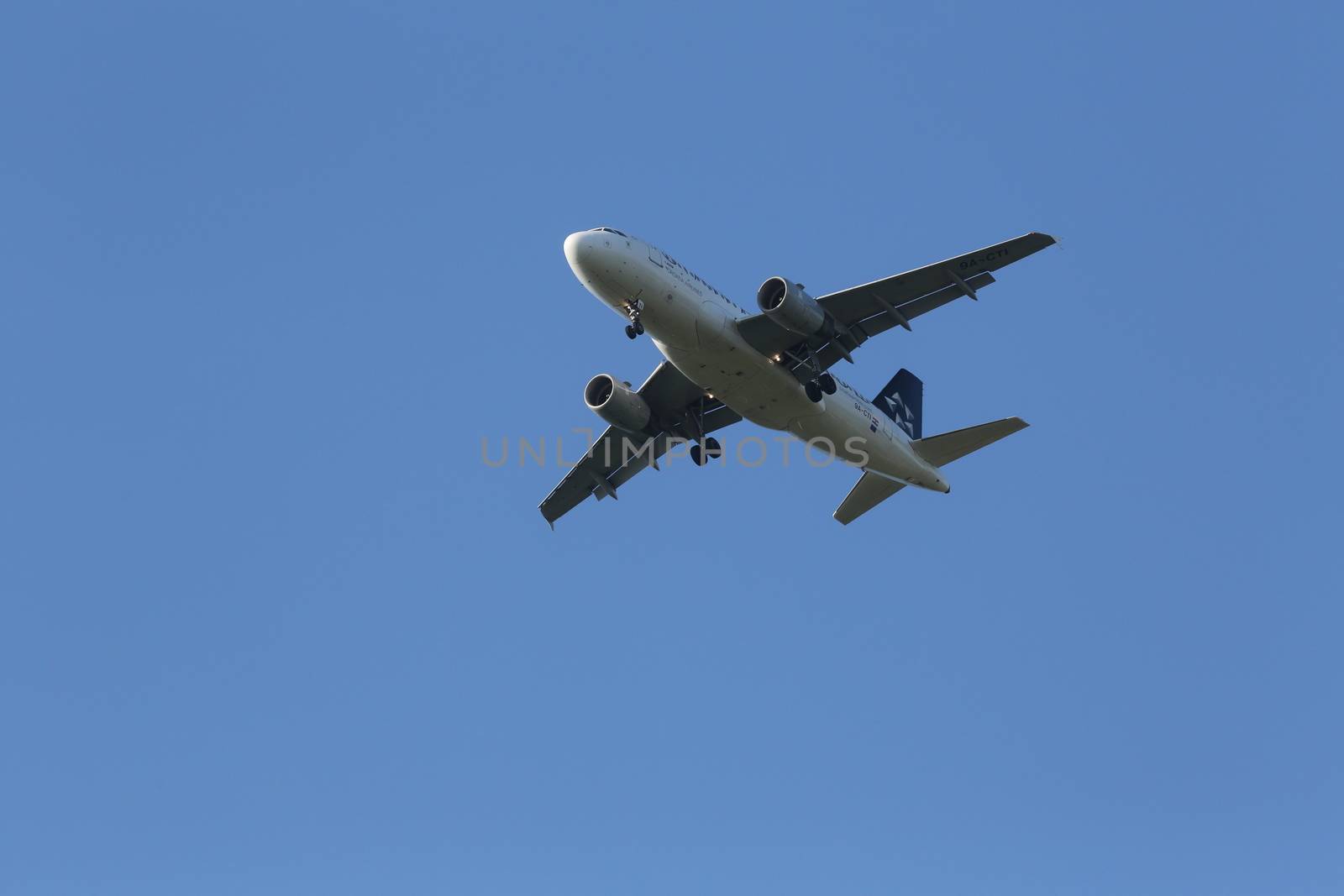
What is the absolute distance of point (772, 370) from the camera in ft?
138

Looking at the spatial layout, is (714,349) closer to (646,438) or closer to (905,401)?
(646,438)

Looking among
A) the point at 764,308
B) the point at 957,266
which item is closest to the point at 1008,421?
the point at 957,266

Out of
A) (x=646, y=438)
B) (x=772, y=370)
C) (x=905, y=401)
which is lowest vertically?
(x=772, y=370)

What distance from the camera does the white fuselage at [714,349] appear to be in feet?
131

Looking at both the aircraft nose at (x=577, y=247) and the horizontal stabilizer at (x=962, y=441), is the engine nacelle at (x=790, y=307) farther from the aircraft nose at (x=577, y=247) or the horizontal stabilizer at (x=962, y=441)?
the horizontal stabilizer at (x=962, y=441)

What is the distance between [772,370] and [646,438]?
641 cm

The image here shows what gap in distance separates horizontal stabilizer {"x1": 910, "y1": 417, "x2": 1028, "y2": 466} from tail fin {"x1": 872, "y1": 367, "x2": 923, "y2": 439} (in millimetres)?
1076

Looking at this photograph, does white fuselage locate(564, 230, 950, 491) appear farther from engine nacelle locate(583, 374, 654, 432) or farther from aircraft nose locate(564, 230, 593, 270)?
engine nacelle locate(583, 374, 654, 432)

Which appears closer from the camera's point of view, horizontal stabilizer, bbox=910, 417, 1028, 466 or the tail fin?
horizontal stabilizer, bbox=910, 417, 1028, 466

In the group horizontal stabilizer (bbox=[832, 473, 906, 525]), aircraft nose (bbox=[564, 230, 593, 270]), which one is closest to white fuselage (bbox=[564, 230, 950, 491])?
aircraft nose (bbox=[564, 230, 593, 270])

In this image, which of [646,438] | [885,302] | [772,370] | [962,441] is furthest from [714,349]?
[962,441]

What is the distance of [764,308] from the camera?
134 feet

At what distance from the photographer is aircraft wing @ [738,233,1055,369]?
41062 mm

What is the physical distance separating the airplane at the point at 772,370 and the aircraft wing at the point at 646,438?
0.05 metres
